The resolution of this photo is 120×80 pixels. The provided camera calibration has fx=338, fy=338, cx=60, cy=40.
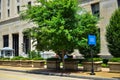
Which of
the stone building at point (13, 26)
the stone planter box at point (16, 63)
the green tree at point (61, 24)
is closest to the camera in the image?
the green tree at point (61, 24)

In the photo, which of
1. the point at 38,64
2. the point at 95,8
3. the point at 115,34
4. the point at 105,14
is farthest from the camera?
the point at 95,8

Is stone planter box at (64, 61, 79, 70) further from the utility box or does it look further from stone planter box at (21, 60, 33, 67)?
the utility box

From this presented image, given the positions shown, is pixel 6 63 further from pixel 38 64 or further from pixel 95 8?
pixel 95 8

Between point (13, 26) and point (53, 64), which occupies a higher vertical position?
point (13, 26)

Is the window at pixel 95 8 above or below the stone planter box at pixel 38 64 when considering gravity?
above

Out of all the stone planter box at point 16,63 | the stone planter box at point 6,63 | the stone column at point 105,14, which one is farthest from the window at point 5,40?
the stone column at point 105,14

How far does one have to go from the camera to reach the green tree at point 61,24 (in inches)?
A: 1193

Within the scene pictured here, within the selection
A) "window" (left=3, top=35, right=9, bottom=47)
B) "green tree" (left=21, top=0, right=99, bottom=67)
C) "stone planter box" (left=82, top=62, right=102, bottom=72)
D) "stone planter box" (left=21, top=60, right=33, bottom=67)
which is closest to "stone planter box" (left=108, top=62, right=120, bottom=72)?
"stone planter box" (left=82, top=62, right=102, bottom=72)

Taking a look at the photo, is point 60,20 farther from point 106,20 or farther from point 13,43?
point 13,43

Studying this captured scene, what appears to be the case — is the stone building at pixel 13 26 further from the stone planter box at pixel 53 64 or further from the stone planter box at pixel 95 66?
the stone planter box at pixel 95 66

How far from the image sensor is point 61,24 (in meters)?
30.5

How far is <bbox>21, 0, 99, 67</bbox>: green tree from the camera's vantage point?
Answer: 99.5 ft

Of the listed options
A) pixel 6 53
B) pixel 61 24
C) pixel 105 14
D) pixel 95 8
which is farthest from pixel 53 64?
pixel 6 53

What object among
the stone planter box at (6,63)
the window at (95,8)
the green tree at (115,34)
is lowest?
the stone planter box at (6,63)
